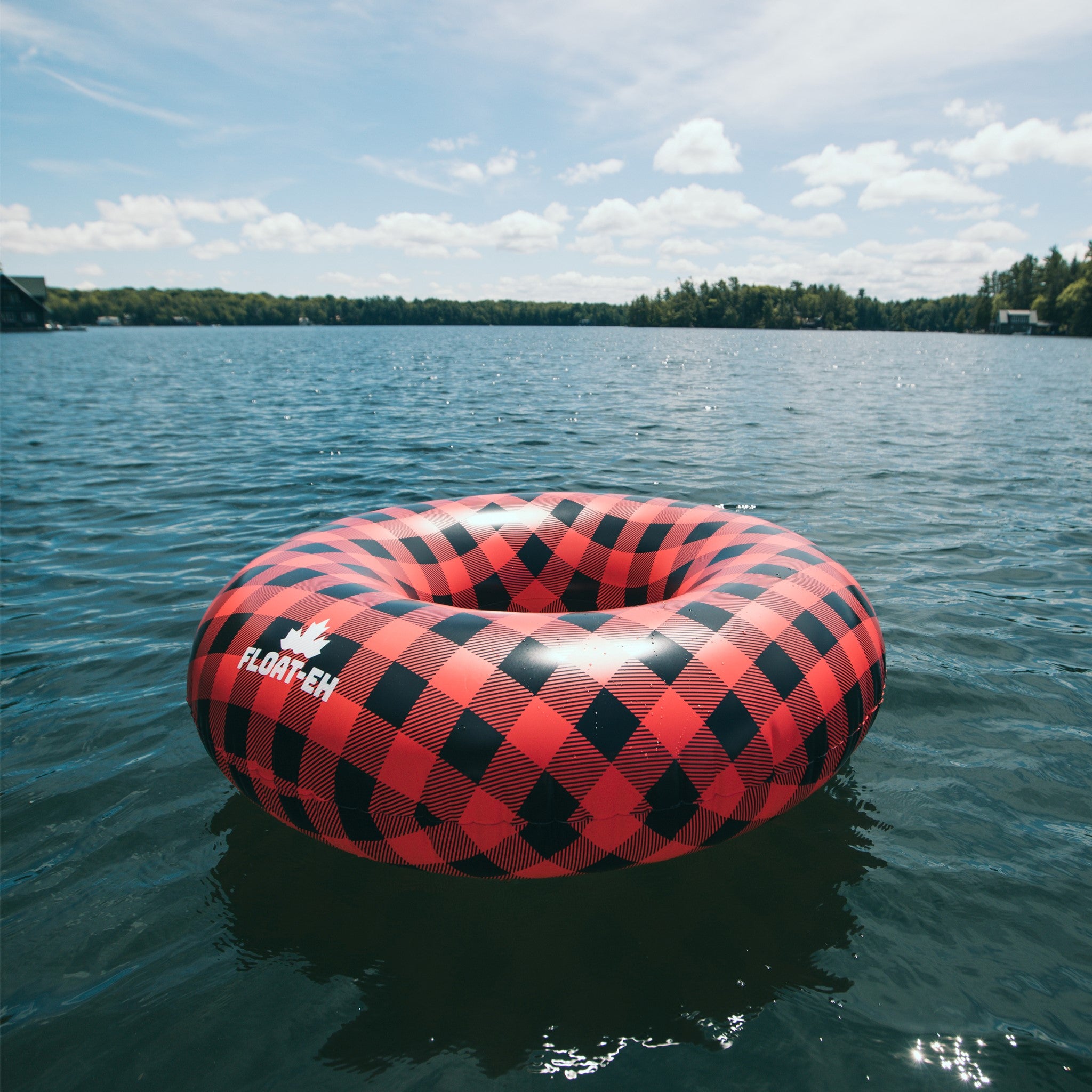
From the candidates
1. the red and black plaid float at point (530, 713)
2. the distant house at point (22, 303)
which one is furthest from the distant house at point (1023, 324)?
the distant house at point (22, 303)

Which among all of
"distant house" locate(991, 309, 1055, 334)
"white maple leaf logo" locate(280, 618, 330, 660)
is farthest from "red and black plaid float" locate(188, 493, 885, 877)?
"distant house" locate(991, 309, 1055, 334)

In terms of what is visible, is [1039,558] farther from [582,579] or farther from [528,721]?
[528,721]

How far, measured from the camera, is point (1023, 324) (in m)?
89.6

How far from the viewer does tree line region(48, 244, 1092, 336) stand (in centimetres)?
9062

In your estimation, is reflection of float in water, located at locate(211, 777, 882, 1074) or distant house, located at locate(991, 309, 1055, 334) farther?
distant house, located at locate(991, 309, 1055, 334)

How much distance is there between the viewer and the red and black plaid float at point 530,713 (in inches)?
93.3

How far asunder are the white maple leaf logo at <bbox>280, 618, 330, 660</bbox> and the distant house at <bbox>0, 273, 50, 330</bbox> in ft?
280

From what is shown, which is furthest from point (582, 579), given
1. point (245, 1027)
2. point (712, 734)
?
point (245, 1027)

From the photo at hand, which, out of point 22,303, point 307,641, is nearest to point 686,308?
point 22,303

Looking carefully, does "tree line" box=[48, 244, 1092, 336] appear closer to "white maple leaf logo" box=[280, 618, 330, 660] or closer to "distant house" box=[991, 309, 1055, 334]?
"distant house" box=[991, 309, 1055, 334]

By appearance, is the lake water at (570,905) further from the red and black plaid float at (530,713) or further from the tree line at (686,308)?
the tree line at (686,308)

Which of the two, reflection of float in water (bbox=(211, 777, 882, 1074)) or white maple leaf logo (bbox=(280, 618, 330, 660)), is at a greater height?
white maple leaf logo (bbox=(280, 618, 330, 660))

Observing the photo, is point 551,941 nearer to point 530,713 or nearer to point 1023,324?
point 530,713

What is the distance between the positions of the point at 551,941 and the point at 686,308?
441 feet
